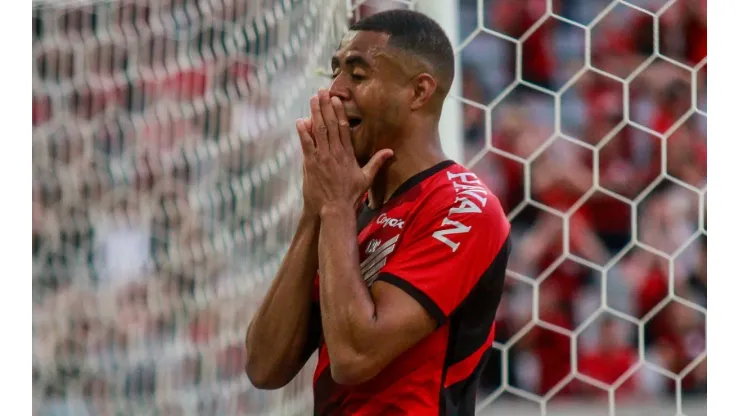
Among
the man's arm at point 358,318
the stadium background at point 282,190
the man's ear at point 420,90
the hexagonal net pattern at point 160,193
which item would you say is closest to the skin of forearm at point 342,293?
the man's arm at point 358,318

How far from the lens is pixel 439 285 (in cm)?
131

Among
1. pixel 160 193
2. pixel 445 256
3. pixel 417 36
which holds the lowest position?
Answer: pixel 160 193

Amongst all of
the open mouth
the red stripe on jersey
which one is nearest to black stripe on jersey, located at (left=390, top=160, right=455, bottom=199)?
the open mouth

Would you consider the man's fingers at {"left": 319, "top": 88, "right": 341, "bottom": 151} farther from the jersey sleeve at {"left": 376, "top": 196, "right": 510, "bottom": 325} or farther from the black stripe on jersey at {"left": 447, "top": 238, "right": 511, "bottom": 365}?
the black stripe on jersey at {"left": 447, "top": 238, "right": 511, "bottom": 365}

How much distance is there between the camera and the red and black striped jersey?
1.32 metres

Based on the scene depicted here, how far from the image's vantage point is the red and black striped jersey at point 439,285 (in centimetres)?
132

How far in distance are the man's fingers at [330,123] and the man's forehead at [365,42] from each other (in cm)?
9

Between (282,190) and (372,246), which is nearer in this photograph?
(372,246)

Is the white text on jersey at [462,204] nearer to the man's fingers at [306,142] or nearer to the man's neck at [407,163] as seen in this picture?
the man's neck at [407,163]

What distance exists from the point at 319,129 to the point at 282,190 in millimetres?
1166

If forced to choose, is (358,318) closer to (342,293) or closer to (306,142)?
(342,293)

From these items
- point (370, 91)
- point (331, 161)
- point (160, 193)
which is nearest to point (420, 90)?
point (370, 91)

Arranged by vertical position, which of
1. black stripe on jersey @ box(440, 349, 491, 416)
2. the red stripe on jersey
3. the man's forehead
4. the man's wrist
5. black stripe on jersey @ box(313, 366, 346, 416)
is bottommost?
black stripe on jersey @ box(313, 366, 346, 416)
